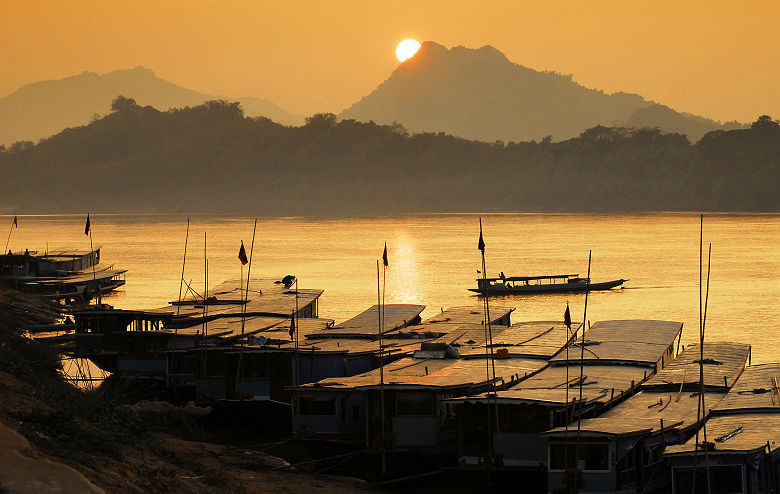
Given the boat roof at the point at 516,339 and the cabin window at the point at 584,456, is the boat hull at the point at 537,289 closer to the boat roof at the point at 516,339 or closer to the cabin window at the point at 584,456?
the boat roof at the point at 516,339

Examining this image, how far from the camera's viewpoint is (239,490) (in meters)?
24.8

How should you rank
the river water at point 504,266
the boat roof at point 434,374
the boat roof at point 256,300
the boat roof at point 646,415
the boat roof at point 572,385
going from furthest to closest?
the river water at point 504,266 < the boat roof at point 256,300 < the boat roof at point 434,374 < the boat roof at point 572,385 < the boat roof at point 646,415

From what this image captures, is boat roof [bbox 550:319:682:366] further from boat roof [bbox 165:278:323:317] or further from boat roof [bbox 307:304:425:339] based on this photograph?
boat roof [bbox 165:278:323:317]

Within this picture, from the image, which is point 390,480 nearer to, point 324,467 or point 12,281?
point 324,467

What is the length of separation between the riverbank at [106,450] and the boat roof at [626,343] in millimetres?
9415

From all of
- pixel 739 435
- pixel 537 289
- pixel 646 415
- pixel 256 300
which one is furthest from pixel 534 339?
pixel 537 289

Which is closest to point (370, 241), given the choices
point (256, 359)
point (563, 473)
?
point (256, 359)

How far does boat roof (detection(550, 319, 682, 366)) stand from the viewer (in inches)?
1406

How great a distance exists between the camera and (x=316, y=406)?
30.6 m

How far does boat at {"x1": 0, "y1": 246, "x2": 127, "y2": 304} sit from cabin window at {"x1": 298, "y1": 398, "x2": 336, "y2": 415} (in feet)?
123

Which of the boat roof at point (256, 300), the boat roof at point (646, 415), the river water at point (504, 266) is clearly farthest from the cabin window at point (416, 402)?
the river water at point (504, 266)

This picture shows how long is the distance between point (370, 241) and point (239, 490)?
13824cm

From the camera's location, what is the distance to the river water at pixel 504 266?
240 ft

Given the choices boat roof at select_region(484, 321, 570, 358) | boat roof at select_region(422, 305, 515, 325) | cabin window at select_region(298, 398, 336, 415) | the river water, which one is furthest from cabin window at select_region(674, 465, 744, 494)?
the river water
